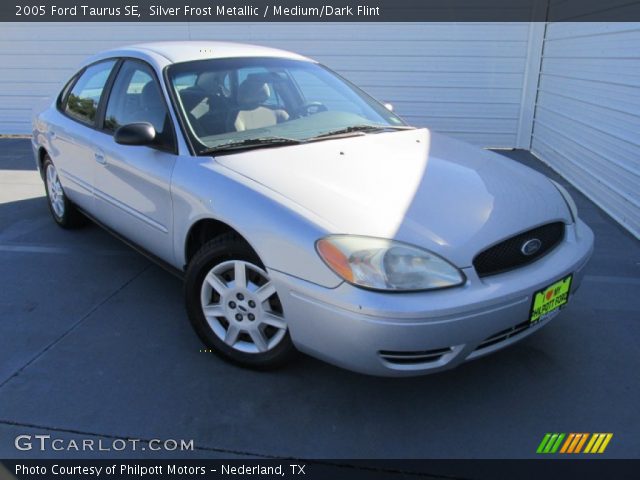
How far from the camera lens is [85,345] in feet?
9.79

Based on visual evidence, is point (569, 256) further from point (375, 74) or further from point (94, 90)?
point (375, 74)

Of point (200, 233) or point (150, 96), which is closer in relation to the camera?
point (200, 233)

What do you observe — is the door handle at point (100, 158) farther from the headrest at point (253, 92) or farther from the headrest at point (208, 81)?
the headrest at point (253, 92)

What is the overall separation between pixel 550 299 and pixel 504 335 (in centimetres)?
30

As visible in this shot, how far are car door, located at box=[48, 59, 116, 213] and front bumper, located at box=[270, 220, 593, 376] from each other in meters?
2.18

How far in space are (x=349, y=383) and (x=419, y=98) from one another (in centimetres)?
667

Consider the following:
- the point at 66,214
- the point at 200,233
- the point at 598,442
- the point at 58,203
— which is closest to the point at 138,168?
the point at 200,233

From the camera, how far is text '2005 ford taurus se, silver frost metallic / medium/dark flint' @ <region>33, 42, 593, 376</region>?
213 centimetres

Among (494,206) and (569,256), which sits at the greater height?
(494,206)

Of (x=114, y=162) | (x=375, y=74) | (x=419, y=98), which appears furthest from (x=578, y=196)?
(x=114, y=162)

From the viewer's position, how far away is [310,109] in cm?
344

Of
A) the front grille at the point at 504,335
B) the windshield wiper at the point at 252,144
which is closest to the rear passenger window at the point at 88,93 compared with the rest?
the windshield wiper at the point at 252,144

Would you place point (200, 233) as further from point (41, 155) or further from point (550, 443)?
point (41, 155)
